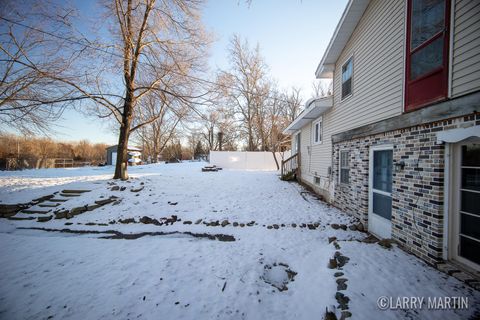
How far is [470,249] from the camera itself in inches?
109

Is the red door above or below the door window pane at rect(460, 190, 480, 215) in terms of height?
above

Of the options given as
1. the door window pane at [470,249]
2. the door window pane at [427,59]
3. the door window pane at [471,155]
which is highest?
the door window pane at [427,59]

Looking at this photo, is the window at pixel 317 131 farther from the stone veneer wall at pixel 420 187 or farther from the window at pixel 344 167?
the stone veneer wall at pixel 420 187

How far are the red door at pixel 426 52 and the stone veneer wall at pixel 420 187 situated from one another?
534 millimetres

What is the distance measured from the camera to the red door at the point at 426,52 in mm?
3082

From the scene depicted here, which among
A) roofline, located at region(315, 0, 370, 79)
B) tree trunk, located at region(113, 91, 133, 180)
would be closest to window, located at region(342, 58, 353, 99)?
roofline, located at region(315, 0, 370, 79)

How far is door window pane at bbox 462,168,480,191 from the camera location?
2.67 m

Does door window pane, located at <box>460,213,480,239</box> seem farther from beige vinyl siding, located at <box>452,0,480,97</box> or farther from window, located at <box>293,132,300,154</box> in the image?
window, located at <box>293,132,300,154</box>

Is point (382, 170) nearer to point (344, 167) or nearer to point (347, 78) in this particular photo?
point (344, 167)

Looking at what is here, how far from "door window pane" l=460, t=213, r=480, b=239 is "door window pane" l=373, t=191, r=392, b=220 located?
140 centimetres

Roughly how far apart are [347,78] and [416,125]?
3.82 metres

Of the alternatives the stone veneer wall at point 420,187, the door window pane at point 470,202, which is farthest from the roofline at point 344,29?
the door window pane at point 470,202

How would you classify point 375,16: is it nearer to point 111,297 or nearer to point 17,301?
point 111,297

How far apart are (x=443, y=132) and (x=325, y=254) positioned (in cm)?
280
